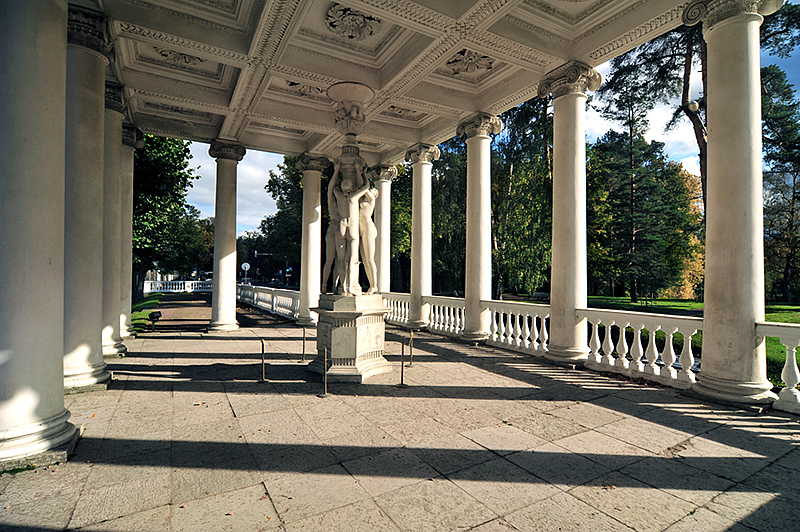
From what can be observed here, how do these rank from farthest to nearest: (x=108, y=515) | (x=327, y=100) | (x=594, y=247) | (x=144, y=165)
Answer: (x=594, y=247)
(x=144, y=165)
(x=327, y=100)
(x=108, y=515)

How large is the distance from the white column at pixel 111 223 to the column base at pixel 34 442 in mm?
6861

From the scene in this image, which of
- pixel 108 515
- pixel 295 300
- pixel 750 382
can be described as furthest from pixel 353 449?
pixel 295 300

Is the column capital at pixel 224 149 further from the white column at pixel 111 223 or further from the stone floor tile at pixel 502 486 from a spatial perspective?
the stone floor tile at pixel 502 486

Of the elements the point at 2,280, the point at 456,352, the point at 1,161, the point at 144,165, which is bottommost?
the point at 456,352

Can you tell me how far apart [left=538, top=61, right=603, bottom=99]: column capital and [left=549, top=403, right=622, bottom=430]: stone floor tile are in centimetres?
752

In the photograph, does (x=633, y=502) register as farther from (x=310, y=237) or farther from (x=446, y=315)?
(x=310, y=237)

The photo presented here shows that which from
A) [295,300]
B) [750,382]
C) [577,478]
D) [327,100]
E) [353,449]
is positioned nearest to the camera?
[577,478]

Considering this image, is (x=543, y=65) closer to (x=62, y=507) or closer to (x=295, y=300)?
(x=62, y=507)

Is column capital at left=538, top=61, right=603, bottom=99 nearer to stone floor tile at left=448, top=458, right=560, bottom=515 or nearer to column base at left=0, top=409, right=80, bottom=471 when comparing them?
stone floor tile at left=448, top=458, right=560, bottom=515

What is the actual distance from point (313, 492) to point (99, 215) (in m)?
7.10

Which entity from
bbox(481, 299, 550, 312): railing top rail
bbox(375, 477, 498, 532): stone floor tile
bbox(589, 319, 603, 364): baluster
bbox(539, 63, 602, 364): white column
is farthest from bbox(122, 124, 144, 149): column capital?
bbox(589, 319, 603, 364): baluster

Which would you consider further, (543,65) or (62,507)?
(543,65)

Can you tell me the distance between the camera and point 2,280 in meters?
4.47

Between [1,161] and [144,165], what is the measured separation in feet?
54.5
